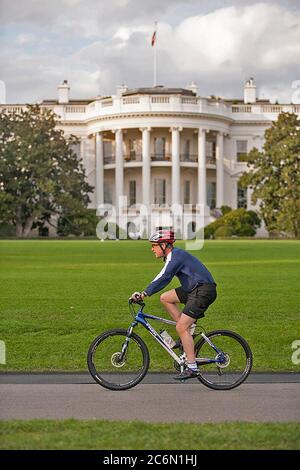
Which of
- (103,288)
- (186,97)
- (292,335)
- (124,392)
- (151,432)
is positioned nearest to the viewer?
(151,432)

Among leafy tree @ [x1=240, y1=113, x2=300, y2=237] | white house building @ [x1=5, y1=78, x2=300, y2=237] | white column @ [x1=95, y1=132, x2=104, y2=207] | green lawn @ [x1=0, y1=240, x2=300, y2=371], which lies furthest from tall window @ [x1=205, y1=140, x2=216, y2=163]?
green lawn @ [x1=0, y1=240, x2=300, y2=371]

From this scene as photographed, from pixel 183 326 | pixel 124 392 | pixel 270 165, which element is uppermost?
pixel 270 165

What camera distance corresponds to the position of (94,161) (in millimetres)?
78062

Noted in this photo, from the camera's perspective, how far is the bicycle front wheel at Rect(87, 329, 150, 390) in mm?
9742

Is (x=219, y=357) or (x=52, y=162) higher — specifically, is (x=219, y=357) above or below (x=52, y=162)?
below

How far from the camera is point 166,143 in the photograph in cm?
7600

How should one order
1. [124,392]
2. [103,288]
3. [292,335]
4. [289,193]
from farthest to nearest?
[289,193], [103,288], [292,335], [124,392]

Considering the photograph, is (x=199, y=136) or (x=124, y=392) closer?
(x=124, y=392)

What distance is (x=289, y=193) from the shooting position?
59531mm

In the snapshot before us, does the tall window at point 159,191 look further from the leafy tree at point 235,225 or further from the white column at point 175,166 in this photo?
the leafy tree at point 235,225

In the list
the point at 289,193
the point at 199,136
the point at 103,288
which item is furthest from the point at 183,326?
Answer: the point at 199,136

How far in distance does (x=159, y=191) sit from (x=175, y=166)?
9.33ft

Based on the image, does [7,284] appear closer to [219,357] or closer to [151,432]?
[219,357]

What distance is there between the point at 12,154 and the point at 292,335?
50.9 metres
